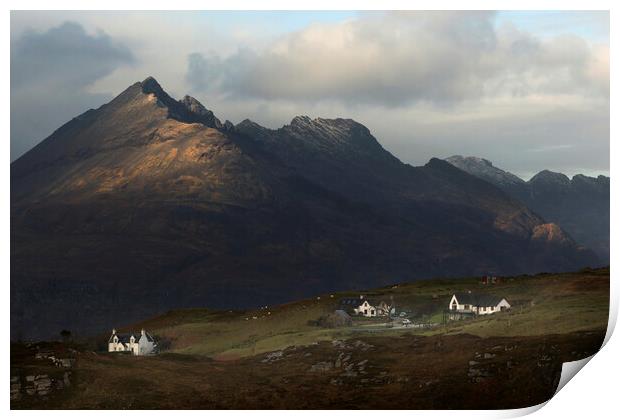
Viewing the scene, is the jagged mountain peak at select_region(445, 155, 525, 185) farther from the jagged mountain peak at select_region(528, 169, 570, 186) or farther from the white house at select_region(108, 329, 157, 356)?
the white house at select_region(108, 329, 157, 356)

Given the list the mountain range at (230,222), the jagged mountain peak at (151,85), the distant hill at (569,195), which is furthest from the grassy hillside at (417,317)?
the jagged mountain peak at (151,85)

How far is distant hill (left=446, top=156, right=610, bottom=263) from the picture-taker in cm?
11444

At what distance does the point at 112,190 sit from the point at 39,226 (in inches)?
418

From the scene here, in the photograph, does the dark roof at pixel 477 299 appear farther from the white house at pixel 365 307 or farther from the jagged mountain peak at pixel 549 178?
the jagged mountain peak at pixel 549 178

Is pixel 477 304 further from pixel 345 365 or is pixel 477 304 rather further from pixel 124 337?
pixel 124 337

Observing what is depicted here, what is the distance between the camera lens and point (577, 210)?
12550cm

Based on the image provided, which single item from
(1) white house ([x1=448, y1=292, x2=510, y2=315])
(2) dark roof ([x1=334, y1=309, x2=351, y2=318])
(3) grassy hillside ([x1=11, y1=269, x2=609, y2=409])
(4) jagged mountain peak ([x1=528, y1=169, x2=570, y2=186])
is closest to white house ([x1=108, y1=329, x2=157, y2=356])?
(3) grassy hillside ([x1=11, y1=269, x2=609, y2=409])

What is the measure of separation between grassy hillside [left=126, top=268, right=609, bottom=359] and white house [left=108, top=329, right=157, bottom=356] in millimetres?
1957

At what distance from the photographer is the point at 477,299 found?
358ft

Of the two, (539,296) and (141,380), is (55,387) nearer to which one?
(141,380)

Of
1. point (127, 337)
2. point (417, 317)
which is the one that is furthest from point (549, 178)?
point (127, 337)

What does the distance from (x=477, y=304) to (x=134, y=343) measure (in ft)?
119

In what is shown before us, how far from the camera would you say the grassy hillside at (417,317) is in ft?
318

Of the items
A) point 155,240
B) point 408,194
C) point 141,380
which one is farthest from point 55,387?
point 408,194
